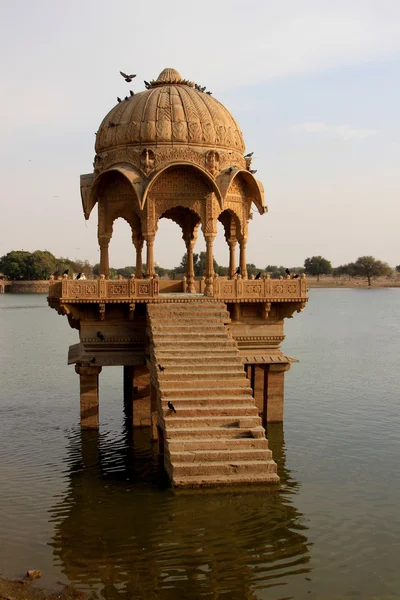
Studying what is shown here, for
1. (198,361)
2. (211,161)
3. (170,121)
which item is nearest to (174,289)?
(211,161)

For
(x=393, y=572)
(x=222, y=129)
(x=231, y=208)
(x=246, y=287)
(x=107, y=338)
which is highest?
(x=222, y=129)

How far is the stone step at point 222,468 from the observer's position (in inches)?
548

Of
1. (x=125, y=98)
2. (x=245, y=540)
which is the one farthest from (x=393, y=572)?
(x=125, y=98)

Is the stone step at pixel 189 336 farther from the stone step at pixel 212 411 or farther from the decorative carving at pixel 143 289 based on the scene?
the stone step at pixel 212 411

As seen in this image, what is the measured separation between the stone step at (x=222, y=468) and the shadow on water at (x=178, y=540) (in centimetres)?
34

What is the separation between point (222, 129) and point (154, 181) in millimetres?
2540

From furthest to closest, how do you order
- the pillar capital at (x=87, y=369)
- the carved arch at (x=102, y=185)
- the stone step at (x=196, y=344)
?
1. the carved arch at (x=102, y=185)
2. the pillar capital at (x=87, y=369)
3. the stone step at (x=196, y=344)

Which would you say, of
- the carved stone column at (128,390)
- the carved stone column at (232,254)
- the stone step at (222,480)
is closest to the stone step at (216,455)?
the stone step at (222,480)

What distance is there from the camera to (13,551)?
12234 mm

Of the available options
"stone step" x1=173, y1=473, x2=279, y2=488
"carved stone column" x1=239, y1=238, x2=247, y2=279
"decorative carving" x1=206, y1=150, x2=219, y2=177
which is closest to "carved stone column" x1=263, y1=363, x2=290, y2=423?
"carved stone column" x1=239, y1=238, x2=247, y2=279

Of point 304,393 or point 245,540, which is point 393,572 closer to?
point 245,540

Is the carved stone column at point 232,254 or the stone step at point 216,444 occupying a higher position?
the carved stone column at point 232,254

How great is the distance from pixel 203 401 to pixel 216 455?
166 cm

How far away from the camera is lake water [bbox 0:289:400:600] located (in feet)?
37.0
